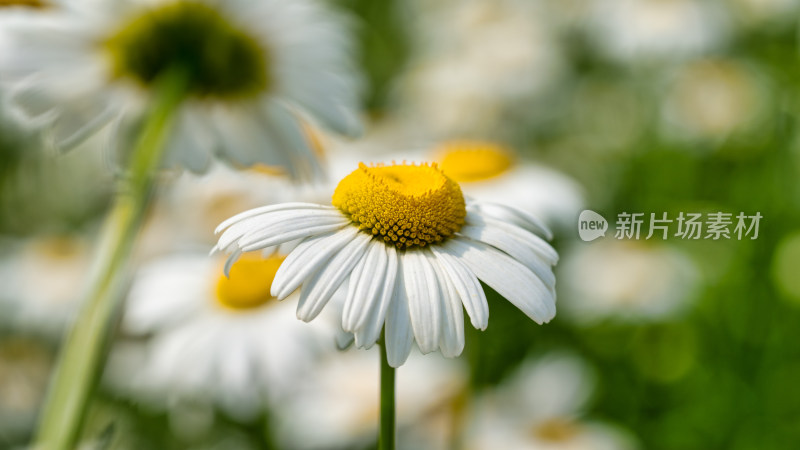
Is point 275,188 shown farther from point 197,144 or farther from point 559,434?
point 559,434

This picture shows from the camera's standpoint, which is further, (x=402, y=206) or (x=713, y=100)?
(x=713, y=100)

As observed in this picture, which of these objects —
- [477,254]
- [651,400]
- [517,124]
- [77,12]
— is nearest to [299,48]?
[77,12]

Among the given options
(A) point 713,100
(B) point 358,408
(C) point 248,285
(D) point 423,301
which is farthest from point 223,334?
(A) point 713,100

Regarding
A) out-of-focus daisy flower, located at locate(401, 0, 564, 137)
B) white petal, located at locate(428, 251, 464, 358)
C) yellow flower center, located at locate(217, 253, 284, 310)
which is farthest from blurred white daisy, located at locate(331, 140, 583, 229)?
out-of-focus daisy flower, located at locate(401, 0, 564, 137)

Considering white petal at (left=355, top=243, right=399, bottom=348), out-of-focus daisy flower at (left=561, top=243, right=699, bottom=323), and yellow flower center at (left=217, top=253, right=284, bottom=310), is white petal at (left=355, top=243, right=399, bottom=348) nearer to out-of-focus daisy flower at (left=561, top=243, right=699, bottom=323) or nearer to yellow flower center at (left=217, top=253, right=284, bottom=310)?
yellow flower center at (left=217, top=253, right=284, bottom=310)

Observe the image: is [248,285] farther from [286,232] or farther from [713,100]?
[713,100]

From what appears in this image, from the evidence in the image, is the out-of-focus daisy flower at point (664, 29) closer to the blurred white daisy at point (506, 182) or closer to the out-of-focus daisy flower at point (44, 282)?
the blurred white daisy at point (506, 182)
